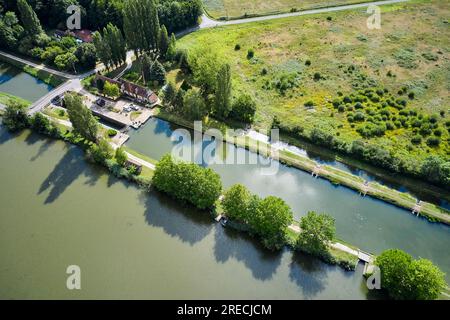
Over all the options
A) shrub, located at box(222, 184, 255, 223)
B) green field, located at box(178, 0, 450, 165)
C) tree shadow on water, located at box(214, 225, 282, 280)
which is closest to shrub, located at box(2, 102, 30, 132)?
green field, located at box(178, 0, 450, 165)

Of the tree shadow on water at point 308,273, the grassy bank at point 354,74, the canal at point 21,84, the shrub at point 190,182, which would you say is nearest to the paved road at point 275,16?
the grassy bank at point 354,74

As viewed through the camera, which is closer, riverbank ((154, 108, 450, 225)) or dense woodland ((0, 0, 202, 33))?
riverbank ((154, 108, 450, 225))

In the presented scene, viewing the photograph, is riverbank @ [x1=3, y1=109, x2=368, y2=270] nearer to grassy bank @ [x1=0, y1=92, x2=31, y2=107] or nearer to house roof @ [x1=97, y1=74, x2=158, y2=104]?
grassy bank @ [x1=0, y1=92, x2=31, y2=107]

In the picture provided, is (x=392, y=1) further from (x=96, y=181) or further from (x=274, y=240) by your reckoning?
(x=96, y=181)

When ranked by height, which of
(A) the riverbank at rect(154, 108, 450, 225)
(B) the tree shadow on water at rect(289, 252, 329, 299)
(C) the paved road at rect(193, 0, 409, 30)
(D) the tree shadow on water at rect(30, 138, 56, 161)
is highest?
(C) the paved road at rect(193, 0, 409, 30)

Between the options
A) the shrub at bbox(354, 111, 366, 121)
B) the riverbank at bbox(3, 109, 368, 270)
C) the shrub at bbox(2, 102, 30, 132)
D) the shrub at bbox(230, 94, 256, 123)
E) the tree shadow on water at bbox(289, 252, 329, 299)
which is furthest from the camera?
the shrub at bbox(354, 111, 366, 121)

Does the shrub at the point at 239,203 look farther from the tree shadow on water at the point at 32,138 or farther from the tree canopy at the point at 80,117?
the tree shadow on water at the point at 32,138

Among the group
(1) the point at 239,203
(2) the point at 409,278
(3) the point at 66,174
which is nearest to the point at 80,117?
(3) the point at 66,174
